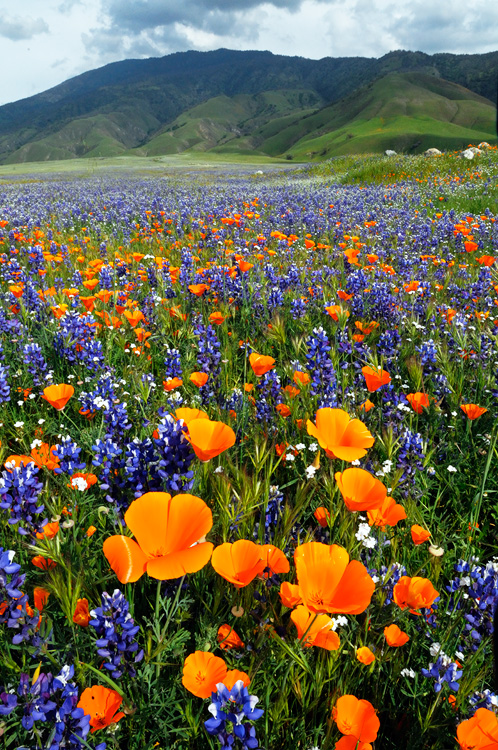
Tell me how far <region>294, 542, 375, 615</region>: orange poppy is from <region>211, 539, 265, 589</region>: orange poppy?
119 mm

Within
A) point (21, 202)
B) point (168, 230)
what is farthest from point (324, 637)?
point (21, 202)

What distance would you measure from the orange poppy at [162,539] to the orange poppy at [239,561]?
3.3 inches

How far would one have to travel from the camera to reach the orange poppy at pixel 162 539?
1.17 meters

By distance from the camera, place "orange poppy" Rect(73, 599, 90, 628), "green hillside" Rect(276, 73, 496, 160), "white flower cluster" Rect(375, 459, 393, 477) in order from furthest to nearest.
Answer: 1. "green hillside" Rect(276, 73, 496, 160)
2. "white flower cluster" Rect(375, 459, 393, 477)
3. "orange poppy" Rect(73, 599, 90, 628)

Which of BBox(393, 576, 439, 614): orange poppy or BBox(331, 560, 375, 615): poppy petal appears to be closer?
BBox(331, 560, 375, 615): poppy petal

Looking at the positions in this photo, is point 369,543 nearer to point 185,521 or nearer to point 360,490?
point 360,490

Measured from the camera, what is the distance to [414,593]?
4.97ft

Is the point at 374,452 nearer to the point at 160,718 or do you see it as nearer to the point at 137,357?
the point at 160,718

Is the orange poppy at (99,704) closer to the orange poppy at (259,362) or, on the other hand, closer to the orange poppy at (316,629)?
the orange poppy at (316,629)

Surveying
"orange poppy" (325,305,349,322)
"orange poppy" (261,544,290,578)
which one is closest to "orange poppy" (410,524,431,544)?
"orange poppy" (261,544,290,578)

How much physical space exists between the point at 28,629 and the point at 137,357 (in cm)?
255

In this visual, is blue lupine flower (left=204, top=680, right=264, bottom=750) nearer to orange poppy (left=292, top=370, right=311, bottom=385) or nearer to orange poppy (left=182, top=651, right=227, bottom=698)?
orange poppy (left=182, top=651, right=227, bottom=698)

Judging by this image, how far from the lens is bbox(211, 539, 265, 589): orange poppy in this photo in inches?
52.1

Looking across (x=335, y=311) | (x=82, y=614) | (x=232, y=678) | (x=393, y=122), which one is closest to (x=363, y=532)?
(x=232, y=678)
